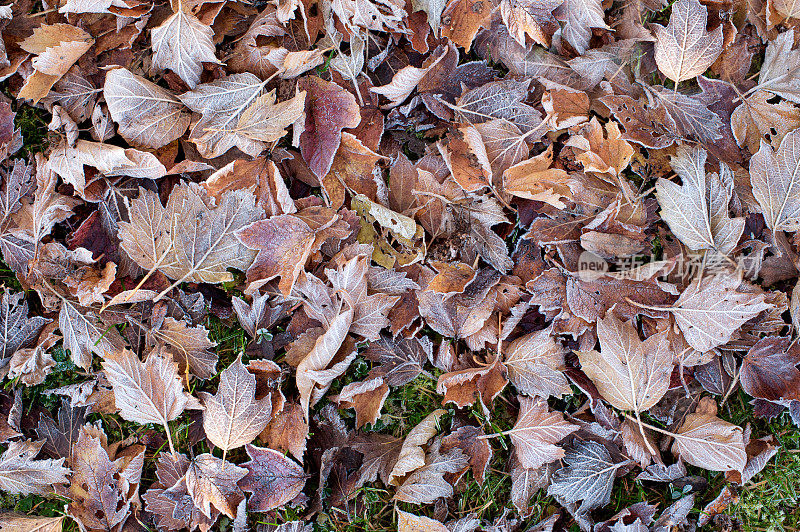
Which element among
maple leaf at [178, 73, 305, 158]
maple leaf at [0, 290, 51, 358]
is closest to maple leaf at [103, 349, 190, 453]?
maple leaf at [0, 290, 51, 358]

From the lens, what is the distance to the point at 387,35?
6.72 feet

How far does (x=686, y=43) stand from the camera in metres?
2.02

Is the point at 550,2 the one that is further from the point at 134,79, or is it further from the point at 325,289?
the point at 134,79

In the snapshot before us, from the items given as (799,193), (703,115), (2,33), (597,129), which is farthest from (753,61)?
(2,33)

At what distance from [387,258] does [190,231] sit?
71 cm

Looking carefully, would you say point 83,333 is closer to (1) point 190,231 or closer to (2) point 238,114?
(1) point 190,231

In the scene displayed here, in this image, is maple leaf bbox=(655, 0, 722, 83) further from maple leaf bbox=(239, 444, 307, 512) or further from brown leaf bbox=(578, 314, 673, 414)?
maple leaf bbox=(239, 444, 307, 512)

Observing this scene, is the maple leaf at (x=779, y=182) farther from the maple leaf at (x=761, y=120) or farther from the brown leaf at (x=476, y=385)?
the brown leaf at (x=476, y=385)

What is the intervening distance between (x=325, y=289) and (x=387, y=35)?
0.98 meters

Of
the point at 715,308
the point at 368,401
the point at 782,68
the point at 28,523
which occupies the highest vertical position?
the point at 782,68

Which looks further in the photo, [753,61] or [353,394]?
[753,61]

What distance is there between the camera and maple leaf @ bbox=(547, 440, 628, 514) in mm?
1981

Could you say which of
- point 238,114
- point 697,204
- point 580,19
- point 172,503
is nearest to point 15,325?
point 172,503

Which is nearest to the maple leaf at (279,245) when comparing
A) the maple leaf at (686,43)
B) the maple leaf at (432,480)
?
the maple leaf at (432,480)
